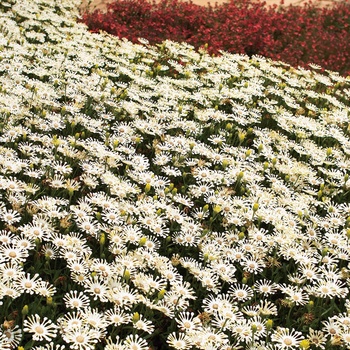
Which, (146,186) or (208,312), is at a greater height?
(146,186)

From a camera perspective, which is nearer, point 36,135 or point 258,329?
point 258,329

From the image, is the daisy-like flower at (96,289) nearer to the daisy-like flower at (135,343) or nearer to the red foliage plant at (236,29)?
the daisy-like flower at (135,343)

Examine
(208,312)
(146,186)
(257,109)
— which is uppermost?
(257,109)

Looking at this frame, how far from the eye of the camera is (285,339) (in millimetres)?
2936

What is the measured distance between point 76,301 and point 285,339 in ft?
3.80

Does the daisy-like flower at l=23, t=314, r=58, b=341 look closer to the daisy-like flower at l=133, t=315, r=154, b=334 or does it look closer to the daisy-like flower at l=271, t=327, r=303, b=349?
the daisy-like flower at l=133, t=315, r=154, b=334

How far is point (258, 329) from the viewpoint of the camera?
2.96 m

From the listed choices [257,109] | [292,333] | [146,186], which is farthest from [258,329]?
[257,109]

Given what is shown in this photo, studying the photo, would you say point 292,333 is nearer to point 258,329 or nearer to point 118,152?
point 258,329

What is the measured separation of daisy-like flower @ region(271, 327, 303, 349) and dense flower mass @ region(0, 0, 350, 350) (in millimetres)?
11

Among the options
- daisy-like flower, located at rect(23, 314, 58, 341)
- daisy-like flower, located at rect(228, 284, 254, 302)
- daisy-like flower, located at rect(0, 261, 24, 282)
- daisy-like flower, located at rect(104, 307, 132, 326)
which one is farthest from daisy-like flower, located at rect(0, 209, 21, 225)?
daisy-like flower, located at rect(228, 284, 254, 302)

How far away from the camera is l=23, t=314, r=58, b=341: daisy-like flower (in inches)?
100

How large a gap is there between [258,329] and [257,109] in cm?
326

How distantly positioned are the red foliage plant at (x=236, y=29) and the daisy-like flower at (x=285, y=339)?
20.8 feet
